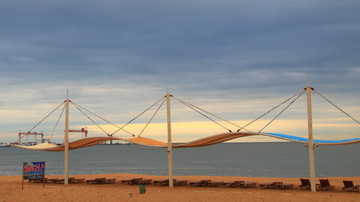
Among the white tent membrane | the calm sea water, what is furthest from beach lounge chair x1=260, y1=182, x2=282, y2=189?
the calm sea water

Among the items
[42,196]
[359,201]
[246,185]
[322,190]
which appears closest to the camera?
[359,201]

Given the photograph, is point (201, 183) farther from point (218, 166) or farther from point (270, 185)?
point (218, 166)

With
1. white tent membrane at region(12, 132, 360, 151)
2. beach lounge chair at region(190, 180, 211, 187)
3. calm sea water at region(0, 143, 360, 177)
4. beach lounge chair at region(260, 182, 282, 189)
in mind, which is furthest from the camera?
calm sea water at region(0, 143, 360, 177)

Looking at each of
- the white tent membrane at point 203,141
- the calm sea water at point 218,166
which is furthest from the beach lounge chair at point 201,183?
the calm sea water at point 218,166

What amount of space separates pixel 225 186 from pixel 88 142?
9.43 meters

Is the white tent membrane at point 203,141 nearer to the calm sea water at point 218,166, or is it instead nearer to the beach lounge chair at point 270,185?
the beach lounge chair at point 270,185

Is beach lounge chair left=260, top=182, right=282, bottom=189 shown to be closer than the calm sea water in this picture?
Yes

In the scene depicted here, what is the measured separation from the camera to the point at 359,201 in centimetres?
1752

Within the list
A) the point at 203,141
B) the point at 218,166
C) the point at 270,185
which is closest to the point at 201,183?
the point at 203,141

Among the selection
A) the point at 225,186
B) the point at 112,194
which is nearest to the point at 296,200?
the point at 225,186

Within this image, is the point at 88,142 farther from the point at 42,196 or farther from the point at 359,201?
the point at 359,201

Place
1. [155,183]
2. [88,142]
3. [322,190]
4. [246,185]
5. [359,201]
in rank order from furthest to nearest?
[88,142] → [155,183] → [246,185] → [322,190] → [359,201]

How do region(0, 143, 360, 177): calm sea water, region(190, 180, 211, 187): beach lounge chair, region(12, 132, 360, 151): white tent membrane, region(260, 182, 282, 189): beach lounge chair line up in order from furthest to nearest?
region(0, 143, 360, 177): calm sea water < region(190, 180, 211, 187): beach lounge chair < region(260, 182, 282, 189): beach lounge chair < region(12, 132, 360, 151): white tent membrane

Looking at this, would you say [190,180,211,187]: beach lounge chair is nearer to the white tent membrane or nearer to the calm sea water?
the white tent membrane
